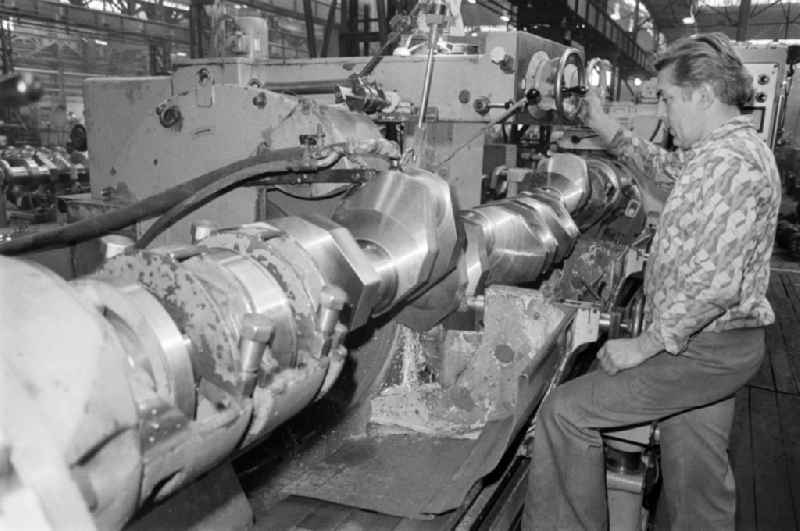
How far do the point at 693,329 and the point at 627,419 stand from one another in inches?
9.6

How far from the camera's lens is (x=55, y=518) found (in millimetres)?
447

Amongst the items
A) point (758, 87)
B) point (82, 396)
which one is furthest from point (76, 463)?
point (758, 87)

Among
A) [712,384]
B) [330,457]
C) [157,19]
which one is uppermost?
[157,19]

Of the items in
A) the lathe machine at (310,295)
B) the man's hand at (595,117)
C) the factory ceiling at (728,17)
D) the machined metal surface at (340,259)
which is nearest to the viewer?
the lathe machine at (310,295)

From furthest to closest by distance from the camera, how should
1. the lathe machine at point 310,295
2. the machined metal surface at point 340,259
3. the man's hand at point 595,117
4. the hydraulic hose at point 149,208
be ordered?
1. the man's hand at point 595,117
2. the hydraulic hose at point 149,208
3. the machined metal surface at point 340,259
4. the lathe machine at point 310,295

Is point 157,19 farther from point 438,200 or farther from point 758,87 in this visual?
point 438,200

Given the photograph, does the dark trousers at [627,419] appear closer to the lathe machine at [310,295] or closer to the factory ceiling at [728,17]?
the lathe machine at [310,295]

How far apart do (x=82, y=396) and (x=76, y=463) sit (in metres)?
0.05

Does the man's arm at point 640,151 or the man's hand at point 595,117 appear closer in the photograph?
the man's arm at point 640,151

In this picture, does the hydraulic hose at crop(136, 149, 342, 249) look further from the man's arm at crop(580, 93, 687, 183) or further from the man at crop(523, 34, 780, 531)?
the man's arm at crop(580, 93, 687, 183)

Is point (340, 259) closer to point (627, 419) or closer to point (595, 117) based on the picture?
point (627, 419)

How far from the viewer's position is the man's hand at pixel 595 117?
6.84 feet

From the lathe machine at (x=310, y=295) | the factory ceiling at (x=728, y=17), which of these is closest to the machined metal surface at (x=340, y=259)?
the lathe machine at (x=310, y=295)

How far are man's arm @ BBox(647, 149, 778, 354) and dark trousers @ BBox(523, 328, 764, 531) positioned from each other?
0.43 feet
